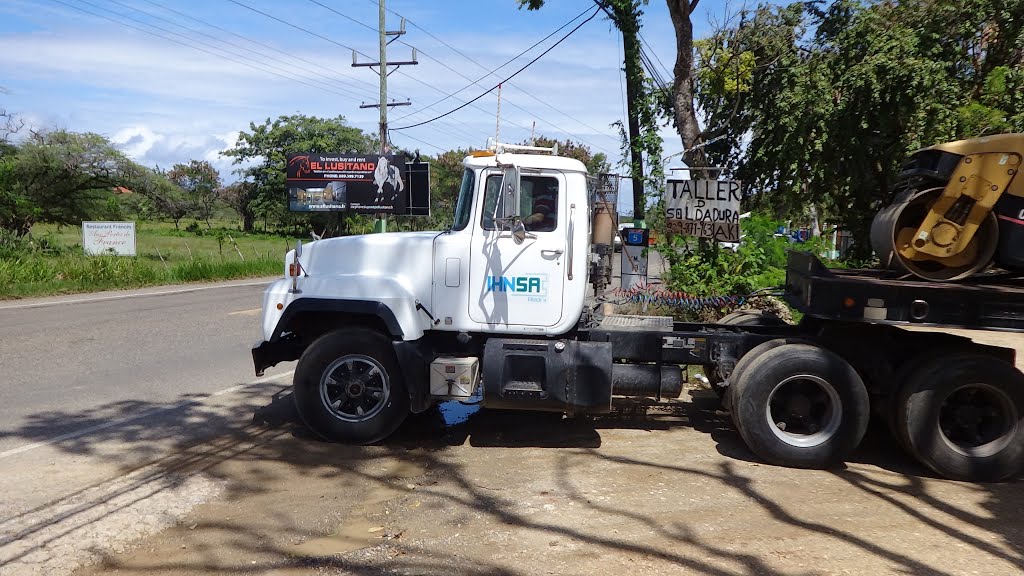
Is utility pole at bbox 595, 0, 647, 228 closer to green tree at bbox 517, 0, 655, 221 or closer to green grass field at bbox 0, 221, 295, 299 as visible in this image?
green tree at bbox 517, 0, 655, 221

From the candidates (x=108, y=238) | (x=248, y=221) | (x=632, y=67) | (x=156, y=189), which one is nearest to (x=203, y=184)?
(x=248, y=221)

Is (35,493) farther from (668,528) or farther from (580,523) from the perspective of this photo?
(668,528)

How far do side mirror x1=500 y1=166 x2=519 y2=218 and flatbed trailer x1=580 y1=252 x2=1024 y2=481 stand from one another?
6.32 feet

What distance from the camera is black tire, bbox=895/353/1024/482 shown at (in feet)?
Result: 19.0

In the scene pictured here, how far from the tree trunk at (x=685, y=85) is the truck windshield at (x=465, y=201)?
5166mm

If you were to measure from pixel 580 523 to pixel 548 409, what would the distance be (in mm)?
1561

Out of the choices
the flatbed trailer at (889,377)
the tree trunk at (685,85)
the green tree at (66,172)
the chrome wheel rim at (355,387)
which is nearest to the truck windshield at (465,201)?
the chrome wheel rim at (355,387)

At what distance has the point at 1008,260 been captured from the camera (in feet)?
18.4

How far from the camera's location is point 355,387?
6484mm

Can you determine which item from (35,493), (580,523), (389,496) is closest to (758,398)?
(580,523)

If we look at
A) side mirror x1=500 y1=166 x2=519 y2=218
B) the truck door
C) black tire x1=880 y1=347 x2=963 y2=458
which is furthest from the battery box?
black tire x1=880 y1=347 x2=963 y2=458

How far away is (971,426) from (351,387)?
4804mm

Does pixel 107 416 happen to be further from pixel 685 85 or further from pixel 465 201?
pixel 685 85

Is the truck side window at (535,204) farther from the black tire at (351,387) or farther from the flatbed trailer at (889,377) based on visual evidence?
the flatbed trailer at (889,377)
